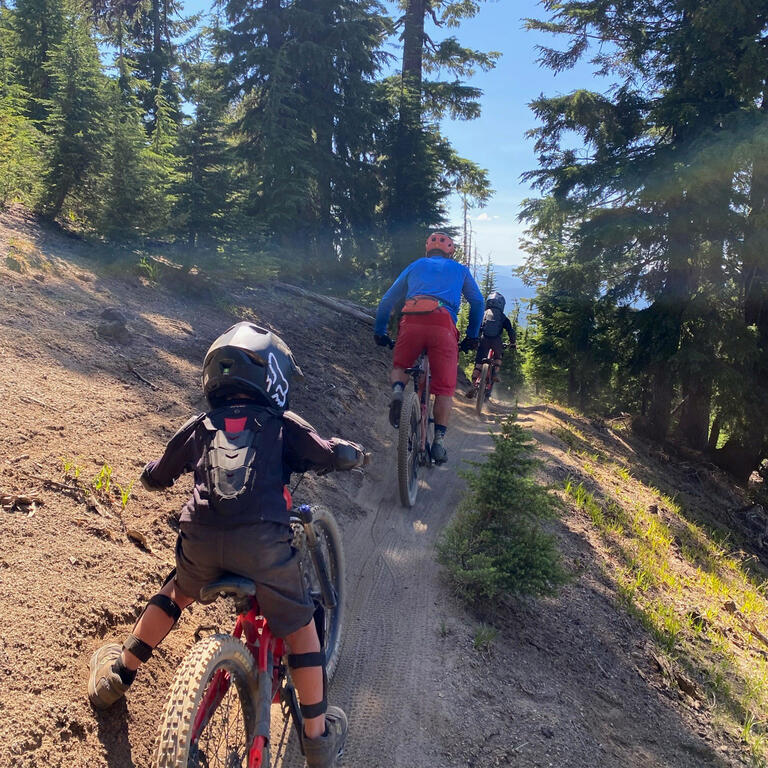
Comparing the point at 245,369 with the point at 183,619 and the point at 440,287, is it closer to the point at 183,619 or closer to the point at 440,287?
the point at 183,619

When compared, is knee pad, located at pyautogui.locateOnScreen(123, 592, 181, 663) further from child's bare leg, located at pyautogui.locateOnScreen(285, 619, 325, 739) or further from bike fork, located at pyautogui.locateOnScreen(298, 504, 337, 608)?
bike fork, located at pyautogui.locateOnScreen(298, 504, 337, 608)

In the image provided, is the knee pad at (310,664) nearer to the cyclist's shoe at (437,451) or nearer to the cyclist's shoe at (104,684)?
the cyclist's shoe at (104,684)

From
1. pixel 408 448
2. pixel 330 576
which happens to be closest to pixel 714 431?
pixel 408 448

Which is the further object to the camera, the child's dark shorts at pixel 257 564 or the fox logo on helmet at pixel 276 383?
the fox logo on helmet at pixel 276 383

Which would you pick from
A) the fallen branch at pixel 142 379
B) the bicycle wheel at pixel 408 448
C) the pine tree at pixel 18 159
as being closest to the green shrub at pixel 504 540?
the bicycle wheel at pixel 408 448

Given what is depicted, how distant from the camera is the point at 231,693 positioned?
2.28 m

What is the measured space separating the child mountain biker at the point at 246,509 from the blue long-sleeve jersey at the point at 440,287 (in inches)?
133

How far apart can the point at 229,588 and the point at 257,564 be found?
0.14 meters

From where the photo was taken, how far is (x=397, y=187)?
43.7 feet

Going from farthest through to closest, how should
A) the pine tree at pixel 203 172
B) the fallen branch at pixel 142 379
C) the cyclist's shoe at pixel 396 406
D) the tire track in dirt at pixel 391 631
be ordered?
the pine tree at pixel 203 172 < the cyclist's shoe at pixel 396 406 < the fallen branch at pixel 142 379 < the tire track in dirt at pixel 391 631

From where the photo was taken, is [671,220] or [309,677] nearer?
[309,677]

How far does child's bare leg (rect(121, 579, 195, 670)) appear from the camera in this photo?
7.74 ft

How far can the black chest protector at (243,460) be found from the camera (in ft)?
6.98

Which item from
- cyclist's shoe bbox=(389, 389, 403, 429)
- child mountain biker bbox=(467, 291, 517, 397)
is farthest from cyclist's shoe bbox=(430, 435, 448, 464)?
child mountain biker bbox=(467, 291, 517, 397)
